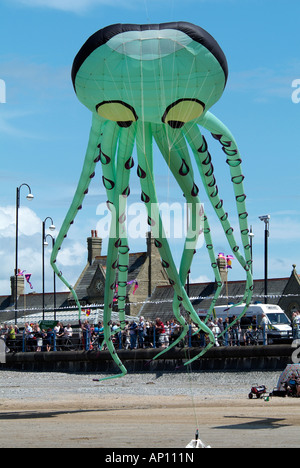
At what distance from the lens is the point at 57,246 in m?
19.2

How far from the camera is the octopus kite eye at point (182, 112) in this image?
16.6 metres

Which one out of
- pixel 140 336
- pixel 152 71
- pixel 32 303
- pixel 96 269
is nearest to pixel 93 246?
pixel 96 269

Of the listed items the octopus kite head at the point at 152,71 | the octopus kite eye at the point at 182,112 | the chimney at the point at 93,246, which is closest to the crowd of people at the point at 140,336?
the octopus kite eye at the point at 182,112

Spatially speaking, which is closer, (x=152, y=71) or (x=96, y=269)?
(x=152, y=71)

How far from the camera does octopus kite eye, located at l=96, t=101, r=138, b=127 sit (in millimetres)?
16719

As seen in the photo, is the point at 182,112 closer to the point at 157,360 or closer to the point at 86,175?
the point at 86,175

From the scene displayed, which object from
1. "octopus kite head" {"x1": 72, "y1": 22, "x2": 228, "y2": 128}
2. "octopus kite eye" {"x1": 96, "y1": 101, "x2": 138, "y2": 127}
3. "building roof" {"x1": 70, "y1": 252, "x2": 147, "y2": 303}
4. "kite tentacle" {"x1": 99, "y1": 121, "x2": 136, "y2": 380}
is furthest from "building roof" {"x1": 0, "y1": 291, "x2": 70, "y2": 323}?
"octopus kite head" {"x1": 72, "y1": 22, "x2": 228, "y2": 128}

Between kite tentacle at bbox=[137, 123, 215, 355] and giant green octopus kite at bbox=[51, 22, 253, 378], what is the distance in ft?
0.07

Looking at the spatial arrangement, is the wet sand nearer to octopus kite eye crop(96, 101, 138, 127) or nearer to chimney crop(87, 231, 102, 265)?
octopus kite eye crop(96, 101, 138, 127)

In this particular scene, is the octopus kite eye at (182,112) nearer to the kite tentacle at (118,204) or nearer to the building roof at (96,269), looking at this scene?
the kite tentacle at (118,204)

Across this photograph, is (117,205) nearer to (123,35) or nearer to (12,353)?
(123,35)

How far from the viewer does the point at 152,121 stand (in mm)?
16875

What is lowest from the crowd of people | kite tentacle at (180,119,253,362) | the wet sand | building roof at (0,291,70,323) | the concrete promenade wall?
the wet sand

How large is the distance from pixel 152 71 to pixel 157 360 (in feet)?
58.4
